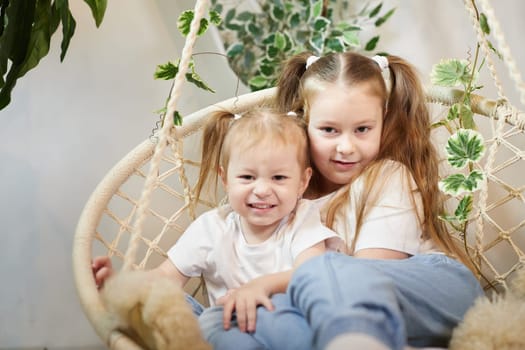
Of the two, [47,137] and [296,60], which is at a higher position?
[296,60]

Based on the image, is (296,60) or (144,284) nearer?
(144,284)

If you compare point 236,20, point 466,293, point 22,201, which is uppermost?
point 236,20

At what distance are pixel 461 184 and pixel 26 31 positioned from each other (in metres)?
0.71

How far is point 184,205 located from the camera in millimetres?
1251

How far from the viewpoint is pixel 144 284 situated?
767 mm

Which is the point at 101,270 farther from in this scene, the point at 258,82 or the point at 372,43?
the point at 372,43

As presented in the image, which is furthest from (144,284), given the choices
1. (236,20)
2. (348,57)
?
(236,20)

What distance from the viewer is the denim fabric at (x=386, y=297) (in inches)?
27.7

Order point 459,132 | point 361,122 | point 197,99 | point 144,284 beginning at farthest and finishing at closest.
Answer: point 197,99, point 361,122, point 459,132, point 144,284

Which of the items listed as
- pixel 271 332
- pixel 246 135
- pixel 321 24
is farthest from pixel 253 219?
pixel 321 24

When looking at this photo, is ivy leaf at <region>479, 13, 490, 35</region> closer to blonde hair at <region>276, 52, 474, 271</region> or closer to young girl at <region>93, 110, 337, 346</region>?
blonde hair at <region>276, 52, 474, 271</region>

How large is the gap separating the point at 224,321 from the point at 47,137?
2.33ft

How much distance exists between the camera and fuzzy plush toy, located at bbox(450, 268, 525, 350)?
754 mm

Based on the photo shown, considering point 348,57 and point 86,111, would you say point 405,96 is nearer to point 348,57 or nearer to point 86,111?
point 348,57
